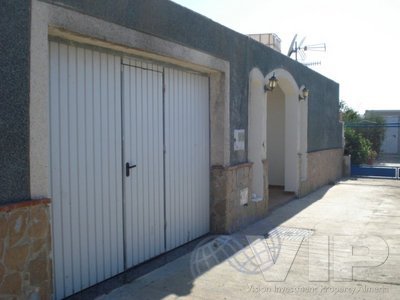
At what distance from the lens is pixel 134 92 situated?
553 cm

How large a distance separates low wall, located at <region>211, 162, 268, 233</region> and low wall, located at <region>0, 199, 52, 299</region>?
3.67m

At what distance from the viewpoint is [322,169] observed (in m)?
14.1

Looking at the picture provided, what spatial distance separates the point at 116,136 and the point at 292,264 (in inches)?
105

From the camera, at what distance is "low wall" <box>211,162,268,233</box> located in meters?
7.28

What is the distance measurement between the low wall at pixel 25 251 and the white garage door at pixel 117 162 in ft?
1.46

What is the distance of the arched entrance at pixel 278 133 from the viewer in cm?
889

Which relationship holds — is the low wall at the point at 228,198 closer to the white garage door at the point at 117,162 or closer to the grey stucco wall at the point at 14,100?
the white garage door at the point at 117,162

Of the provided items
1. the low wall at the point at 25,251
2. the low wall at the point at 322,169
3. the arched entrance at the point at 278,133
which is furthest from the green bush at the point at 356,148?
the low wall at the point at 25,251

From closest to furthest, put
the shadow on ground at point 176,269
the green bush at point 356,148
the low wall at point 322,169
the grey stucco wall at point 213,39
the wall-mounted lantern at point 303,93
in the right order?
the shadow on ground at point 176,269
the grey stucco wall at point 213,39
the wall-mounted lantern at point 303,93
the low wall at point 322,169
the green bush at point 356,148

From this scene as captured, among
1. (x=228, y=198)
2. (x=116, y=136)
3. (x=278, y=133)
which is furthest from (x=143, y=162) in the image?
(x=278, y=133)

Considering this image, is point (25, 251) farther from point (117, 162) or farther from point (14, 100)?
point (117, 162)

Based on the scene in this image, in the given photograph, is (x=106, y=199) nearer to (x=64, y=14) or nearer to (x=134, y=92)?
(x=134, y=92)

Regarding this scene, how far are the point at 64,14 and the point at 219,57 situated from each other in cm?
335

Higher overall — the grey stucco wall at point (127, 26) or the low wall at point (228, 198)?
the grey stucco wall at point (127, 26)
